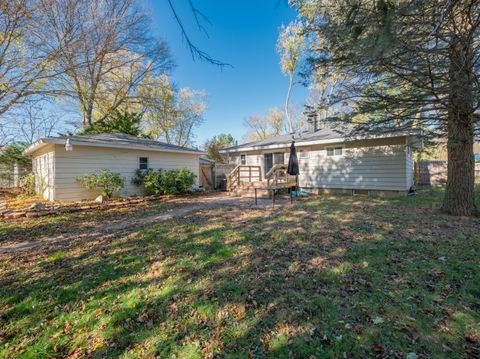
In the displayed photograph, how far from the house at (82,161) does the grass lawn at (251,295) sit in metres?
5.82

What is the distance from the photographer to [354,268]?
3.13m

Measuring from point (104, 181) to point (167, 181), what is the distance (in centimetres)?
265

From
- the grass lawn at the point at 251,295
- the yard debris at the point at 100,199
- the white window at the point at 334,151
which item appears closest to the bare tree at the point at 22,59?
the yard debris at the point at 100,199

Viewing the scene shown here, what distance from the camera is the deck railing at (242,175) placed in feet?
39.5

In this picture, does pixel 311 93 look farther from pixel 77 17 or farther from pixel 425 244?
pixel 425 244

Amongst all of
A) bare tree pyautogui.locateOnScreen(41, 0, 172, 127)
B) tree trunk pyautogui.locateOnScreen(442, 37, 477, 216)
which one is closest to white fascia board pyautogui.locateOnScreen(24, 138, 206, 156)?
bare tree pyautogui.locateOnScreen(41, 0, 172, 127)

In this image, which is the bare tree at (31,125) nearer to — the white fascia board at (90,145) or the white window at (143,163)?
the white fascia board at (90,145)

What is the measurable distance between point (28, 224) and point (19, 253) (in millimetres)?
2567

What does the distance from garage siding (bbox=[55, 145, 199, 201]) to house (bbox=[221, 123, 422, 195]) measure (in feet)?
20.0

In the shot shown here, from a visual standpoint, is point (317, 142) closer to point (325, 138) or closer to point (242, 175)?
point (325, 138)

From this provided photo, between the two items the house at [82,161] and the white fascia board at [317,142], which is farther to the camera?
the white fascia board at [317,142]

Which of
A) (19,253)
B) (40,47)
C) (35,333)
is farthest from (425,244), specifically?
(40,47)

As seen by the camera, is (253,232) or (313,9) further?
(313,9)

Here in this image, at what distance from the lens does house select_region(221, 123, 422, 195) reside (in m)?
9.16
